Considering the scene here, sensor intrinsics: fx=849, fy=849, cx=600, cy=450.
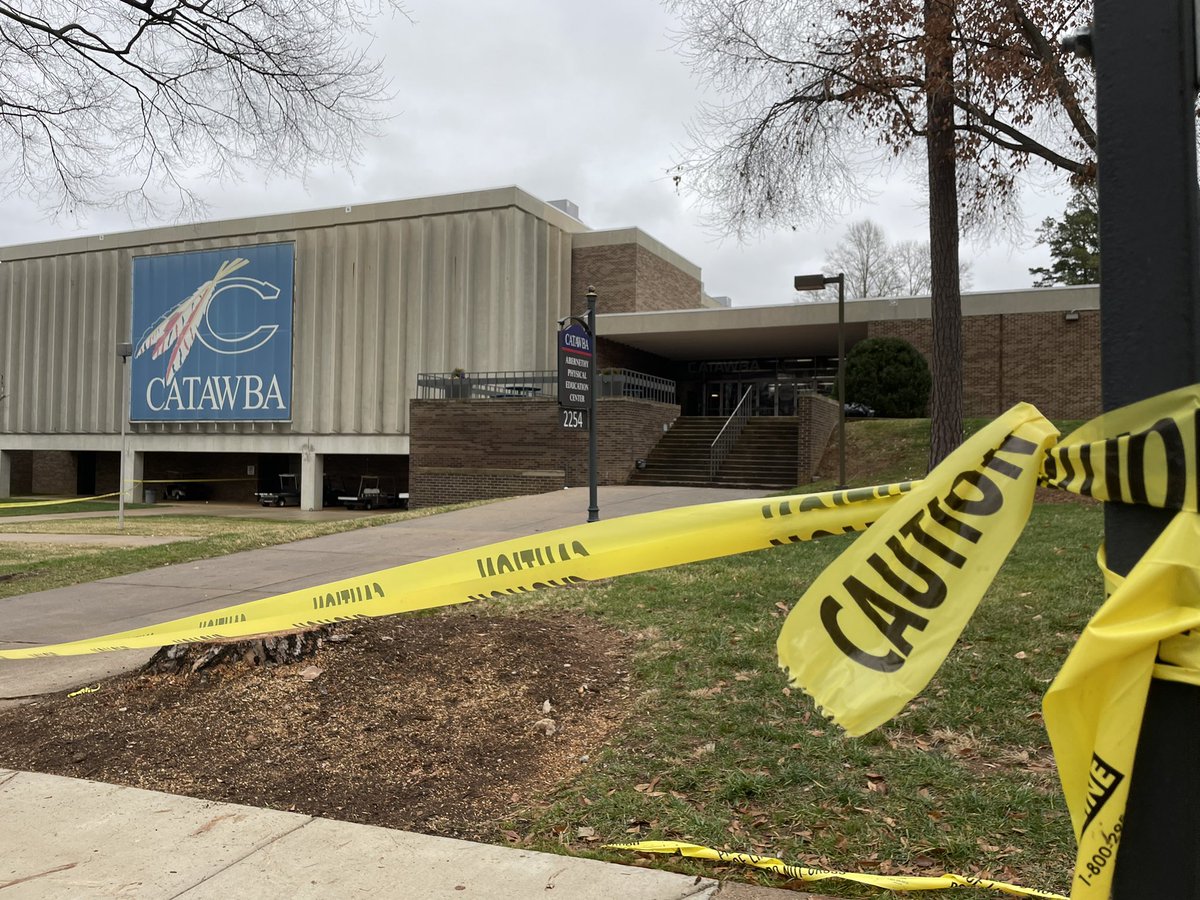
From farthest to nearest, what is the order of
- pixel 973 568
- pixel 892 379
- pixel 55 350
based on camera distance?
pixel 55 350 → pixel 892 379 → pixel 973 568

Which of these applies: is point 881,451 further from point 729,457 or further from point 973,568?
point 973,568

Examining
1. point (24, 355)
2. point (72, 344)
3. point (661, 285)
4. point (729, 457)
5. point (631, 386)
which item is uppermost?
point (661, 285)

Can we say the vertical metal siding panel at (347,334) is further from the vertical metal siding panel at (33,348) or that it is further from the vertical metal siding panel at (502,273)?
the vertical metal siding panel at (33,348)

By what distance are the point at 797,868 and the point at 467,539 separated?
34.5 feet

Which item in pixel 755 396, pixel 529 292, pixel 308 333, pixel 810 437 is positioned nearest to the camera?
pixel 810 437

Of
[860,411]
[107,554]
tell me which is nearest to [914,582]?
[107,554]

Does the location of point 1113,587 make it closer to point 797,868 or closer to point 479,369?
point 797,868

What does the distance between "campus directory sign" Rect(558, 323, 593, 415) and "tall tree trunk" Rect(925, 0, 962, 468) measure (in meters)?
5.54

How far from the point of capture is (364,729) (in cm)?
427

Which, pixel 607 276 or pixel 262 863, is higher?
pixel 607 276

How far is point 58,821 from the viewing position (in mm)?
3441

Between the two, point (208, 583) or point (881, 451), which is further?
point (881, 451)

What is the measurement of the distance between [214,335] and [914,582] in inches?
1456

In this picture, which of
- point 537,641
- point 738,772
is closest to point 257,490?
point 537,641
